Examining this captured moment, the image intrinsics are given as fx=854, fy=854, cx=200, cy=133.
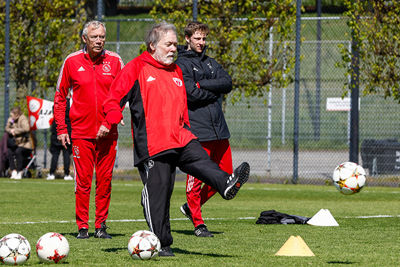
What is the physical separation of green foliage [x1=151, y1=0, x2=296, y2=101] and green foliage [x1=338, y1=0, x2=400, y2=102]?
161 centimetres

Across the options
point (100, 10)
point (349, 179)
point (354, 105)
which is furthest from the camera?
point (100, 10)

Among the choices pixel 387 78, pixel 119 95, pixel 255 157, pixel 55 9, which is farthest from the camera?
pixel 255 157

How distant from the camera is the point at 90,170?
29.0 feet

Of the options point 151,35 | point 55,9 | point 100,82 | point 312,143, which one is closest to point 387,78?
point 312,143

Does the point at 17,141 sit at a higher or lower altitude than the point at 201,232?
lower

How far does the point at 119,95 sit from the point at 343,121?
19.5m

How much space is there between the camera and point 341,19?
59.2 ft

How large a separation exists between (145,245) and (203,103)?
2.54m

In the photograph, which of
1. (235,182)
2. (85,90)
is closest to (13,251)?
(235,182)

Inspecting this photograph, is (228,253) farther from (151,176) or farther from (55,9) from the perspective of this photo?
(55,9)

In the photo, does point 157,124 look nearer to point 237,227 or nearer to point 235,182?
point 235,182

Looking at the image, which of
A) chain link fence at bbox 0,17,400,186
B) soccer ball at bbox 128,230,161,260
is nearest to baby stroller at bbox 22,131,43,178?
chain link fence at bbox 0,17,400,186

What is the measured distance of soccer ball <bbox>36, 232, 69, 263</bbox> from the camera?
6.62 metres

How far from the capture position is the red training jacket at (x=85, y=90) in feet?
28.9
